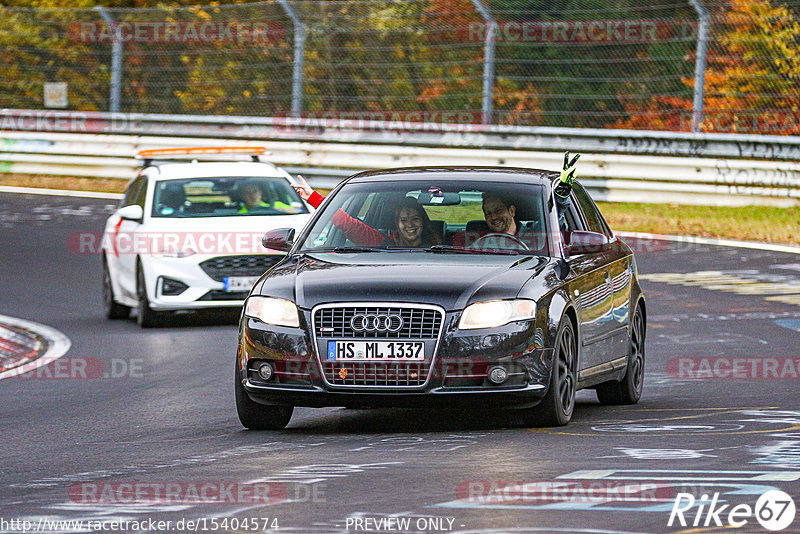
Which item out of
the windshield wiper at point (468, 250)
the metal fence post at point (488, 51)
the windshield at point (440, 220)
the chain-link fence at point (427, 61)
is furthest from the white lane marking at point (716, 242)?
the windshield wiper at point (468, 250)

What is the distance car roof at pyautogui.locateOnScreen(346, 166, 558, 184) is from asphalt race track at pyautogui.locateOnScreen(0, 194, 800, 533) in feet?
4.76

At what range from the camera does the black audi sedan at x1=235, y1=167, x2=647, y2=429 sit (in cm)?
872

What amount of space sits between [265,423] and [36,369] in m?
4.07

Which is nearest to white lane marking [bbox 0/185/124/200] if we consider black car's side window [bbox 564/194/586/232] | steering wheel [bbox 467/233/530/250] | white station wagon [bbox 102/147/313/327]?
white station wagon [bbox 102/147/313/327]

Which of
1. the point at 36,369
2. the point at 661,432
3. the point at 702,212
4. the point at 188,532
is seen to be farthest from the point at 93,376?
the point at 702,212

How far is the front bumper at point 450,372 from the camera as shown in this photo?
8.70 meters

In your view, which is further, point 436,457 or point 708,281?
point 708,281

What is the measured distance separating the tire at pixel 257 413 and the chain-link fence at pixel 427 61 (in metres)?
15.8

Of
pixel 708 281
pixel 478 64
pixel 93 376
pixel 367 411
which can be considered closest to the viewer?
pixel 367 411

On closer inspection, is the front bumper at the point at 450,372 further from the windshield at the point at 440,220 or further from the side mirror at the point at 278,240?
the side mirror at the point at 278,240

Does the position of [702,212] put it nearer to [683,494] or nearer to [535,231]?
[535,231]

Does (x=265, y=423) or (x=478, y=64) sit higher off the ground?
(x=478, y=64)

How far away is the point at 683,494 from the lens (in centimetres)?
682

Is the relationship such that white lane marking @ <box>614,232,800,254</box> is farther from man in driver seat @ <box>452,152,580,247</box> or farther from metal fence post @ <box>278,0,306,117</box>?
man in driver seat @ <box>452,152,580,247</box>
